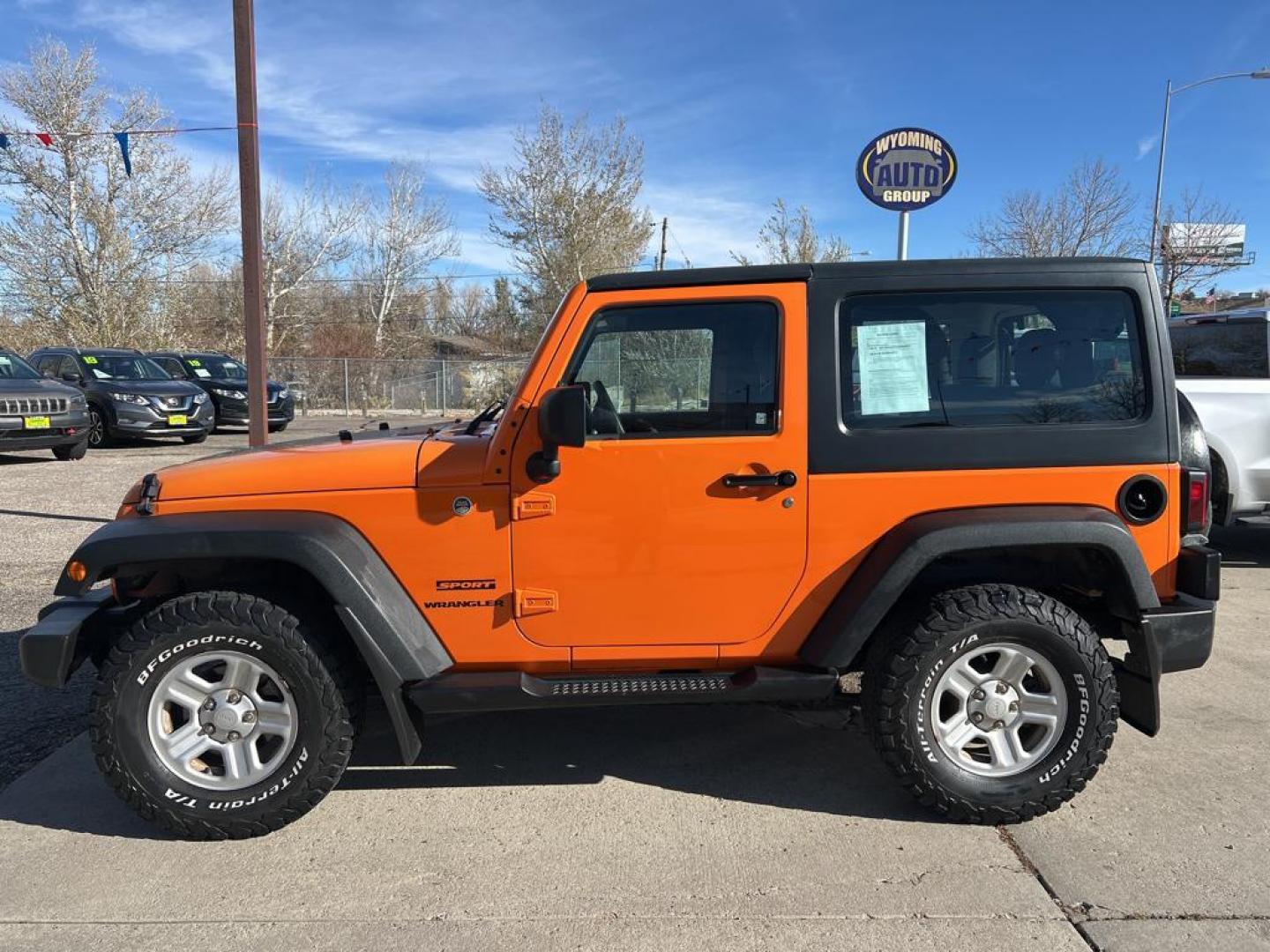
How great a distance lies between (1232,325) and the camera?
697 cm

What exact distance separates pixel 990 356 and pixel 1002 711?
1.28m

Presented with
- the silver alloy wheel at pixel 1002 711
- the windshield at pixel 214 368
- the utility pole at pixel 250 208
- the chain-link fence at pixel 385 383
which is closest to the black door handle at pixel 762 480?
the silver alloy wheel at pixel 1002 711

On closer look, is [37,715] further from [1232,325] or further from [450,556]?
[1232,325]

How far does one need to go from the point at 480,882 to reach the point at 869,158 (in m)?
6.37

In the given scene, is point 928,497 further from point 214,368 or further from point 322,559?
point 214,368

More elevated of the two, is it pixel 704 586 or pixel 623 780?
pixel 704 586

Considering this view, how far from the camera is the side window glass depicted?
3.13 m

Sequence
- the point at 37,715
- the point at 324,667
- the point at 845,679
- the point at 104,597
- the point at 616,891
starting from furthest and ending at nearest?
1. the point at 845,679
2. the point at 37,715
3. the point at 104,597
4. the point at 324,667
5. the point at 616,891

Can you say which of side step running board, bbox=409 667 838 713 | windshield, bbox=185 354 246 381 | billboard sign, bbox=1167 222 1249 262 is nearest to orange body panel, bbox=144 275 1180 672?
side step running board, bbox=409 667 838 713

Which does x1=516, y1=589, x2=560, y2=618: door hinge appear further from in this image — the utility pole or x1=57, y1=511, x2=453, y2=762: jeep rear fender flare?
the utility pole

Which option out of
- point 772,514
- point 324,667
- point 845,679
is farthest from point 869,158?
point 324,667

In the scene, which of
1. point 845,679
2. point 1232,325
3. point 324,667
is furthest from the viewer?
point 1232,325

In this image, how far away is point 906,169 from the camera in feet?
23.5

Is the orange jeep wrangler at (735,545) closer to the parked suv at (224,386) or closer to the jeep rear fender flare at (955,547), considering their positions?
the jeep rear fender flare at (955,547)
